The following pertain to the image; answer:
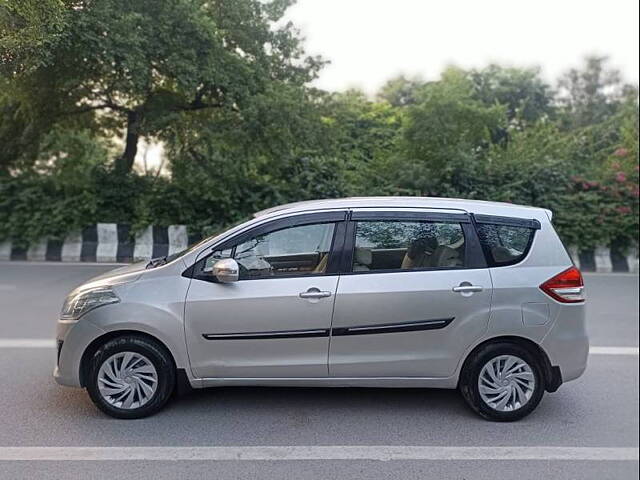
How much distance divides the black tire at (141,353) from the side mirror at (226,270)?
694mm

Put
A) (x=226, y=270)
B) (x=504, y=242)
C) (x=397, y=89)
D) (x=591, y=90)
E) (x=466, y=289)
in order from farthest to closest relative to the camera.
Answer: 1. (x=591, y=90)
2. (x=397, y=89)
3. (x=504, y=242)
4. (x=466, y=289)
5. (x=226, y=270)

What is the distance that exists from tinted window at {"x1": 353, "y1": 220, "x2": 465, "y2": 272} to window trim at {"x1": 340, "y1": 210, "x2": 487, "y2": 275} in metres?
0.02

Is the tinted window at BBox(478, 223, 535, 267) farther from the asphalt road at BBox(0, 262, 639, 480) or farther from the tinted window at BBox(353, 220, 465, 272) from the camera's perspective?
the asphalt road at BBox(0, 262, 639, 480)

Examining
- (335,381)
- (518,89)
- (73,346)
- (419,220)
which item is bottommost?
(335,381)

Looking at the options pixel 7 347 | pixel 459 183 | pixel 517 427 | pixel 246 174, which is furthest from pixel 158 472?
pixel 459 183

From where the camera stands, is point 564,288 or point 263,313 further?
point 564,288

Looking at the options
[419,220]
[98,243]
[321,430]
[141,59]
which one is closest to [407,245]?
[419,220]

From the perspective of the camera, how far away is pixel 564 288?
4.14m

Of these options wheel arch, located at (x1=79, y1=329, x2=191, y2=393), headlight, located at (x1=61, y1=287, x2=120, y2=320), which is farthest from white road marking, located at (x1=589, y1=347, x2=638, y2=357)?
headlight, located at (x1=61, y1=287, x2=120, y2=320)

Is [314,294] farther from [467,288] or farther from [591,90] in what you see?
[591,90]

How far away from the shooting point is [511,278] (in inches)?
163

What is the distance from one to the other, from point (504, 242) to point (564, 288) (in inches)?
21.7

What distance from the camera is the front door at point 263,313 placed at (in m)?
3.99

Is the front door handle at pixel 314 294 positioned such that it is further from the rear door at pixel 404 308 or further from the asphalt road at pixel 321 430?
the asphalt road at pixel 321 430
